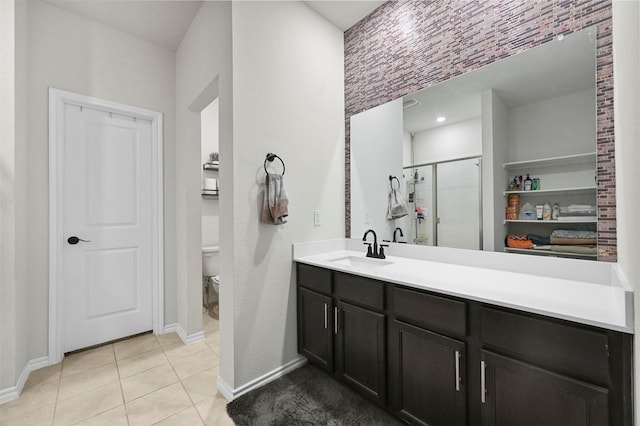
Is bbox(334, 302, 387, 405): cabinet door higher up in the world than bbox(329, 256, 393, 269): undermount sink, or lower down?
lower down

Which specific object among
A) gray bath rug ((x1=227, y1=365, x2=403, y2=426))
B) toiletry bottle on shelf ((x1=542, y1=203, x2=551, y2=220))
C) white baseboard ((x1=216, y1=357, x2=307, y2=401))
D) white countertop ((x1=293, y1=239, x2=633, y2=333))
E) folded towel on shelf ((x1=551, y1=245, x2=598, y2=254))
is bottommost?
gray bath rug ((x1=227, y1=365, x2=403, y2=426))

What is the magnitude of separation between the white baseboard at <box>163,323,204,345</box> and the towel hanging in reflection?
82.8 inches

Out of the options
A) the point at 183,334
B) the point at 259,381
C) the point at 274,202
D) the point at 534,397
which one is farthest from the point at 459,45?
the point at 183,334

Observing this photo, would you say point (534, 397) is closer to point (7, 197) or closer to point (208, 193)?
point (7, 197)

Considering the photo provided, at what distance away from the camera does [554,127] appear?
144 cm

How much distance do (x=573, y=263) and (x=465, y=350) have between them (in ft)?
2.41

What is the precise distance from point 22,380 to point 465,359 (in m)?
2.84

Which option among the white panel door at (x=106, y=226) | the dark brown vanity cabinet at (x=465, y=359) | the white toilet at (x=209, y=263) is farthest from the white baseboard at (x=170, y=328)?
the dark brown vanity cabinet at (x=465, y=359)

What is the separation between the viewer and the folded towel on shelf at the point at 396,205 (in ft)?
6.87

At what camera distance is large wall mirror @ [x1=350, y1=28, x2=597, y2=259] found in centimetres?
136

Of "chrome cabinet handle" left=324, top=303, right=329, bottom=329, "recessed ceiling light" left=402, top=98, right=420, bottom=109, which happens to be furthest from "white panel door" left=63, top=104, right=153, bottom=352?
"recessed ceiling light" left=402, top=98, right=420, bottom=109

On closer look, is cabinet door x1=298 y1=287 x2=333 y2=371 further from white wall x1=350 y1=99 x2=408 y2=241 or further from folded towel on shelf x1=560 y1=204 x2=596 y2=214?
folded towel on shelf x1=560 y1=204 x2=596 y2=214

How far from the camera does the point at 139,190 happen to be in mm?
2650

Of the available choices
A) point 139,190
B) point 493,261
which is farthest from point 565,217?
point 139,190
